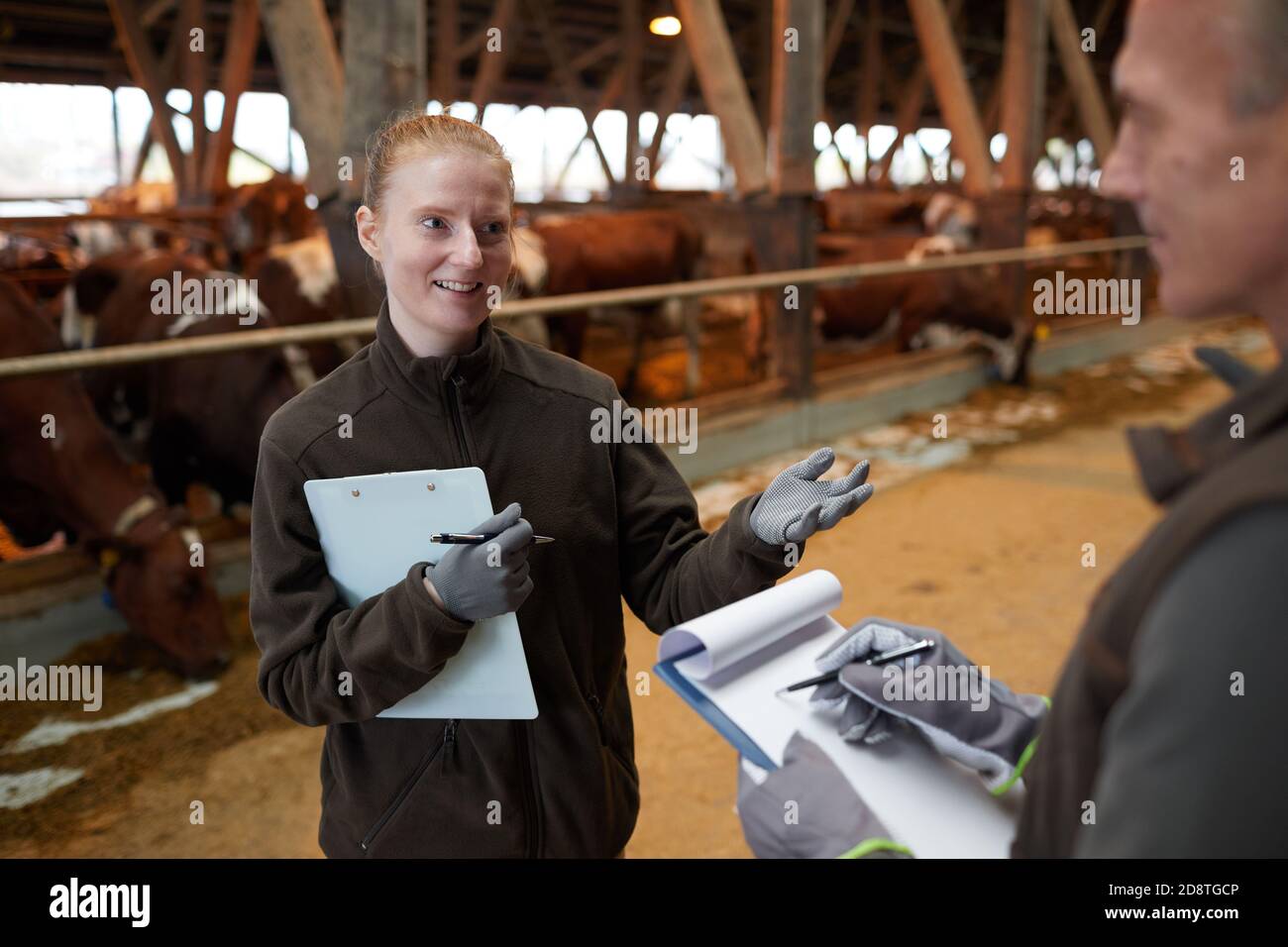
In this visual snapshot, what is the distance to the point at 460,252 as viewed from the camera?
1335 mm

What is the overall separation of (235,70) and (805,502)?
8.14 m

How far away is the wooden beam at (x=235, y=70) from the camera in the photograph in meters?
7.88

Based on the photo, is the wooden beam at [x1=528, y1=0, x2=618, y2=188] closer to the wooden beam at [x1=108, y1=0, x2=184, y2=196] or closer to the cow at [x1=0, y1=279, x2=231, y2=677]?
the wooden beam at [x1=108, y1=0, x2=184, y2=196]

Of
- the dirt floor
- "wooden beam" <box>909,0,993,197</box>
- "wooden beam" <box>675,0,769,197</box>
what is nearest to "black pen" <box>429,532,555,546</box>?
the dirt floor

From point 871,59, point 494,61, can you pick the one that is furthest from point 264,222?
point 871,59

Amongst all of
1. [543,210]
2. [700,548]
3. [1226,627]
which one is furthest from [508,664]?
[543,210]

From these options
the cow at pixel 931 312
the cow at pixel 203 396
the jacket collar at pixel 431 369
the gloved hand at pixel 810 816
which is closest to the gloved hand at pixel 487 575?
the jacket collar at pixel 431 369

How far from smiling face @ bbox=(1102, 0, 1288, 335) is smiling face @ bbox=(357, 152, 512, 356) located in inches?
34.1

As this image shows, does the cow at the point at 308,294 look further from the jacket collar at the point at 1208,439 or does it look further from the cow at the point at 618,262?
the jacket collar at the point at 1208,439

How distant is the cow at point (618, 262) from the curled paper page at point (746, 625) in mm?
5950

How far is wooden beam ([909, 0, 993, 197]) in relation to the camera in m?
8.02

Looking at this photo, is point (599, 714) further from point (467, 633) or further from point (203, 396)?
point (203, 396)
